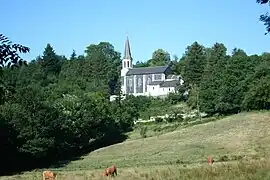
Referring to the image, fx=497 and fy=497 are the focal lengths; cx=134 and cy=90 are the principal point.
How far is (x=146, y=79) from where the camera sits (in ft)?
471

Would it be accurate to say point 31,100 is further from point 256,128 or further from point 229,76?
point 229,76

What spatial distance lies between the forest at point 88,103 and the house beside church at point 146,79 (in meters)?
9.31

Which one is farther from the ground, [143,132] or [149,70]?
[149,70]

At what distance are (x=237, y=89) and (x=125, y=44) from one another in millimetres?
78566

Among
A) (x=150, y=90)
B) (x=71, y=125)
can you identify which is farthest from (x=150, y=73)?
(x=71, y=125)

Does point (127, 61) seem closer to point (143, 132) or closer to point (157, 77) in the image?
point (157, 77)

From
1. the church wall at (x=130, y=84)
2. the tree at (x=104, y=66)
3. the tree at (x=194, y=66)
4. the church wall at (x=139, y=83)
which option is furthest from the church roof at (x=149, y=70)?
the tree at (x=194, y=66)

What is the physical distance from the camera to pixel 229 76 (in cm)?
8819

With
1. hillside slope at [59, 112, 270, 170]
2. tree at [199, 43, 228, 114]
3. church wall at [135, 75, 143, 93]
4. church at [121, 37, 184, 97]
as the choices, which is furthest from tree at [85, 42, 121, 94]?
hillside slope at [59, 112, 270, 170]

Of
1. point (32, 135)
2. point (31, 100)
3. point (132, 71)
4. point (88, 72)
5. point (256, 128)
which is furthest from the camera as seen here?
point (132, 71)

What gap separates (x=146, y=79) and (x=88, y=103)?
66920 millimetres

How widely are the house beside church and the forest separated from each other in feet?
30.5

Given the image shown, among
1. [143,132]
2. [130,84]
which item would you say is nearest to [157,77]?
[130,84]

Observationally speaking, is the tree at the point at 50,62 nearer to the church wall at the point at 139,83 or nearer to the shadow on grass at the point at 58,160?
the church wall at the point at 139,83
